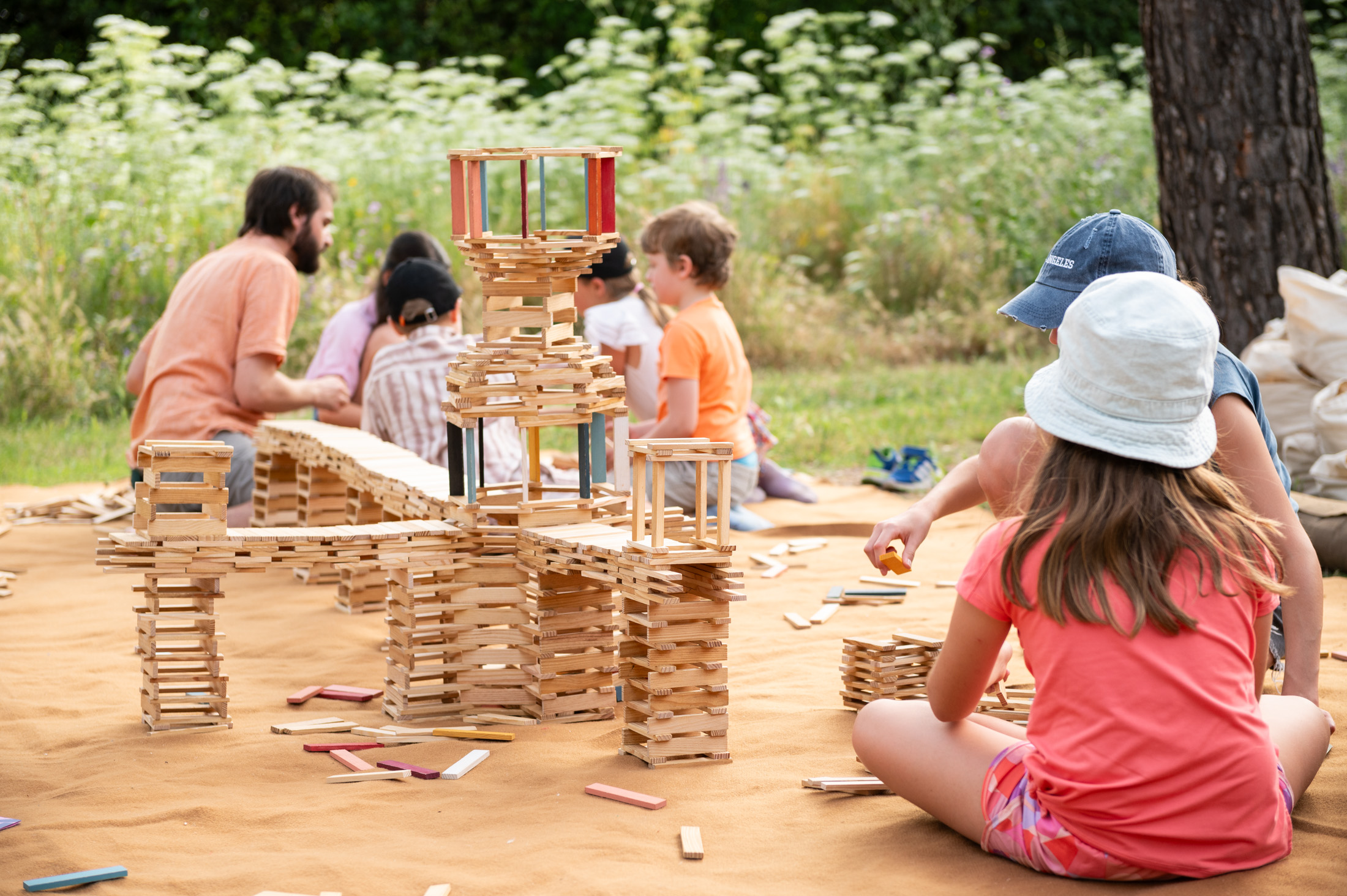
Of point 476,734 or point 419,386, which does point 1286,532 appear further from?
point 419,386

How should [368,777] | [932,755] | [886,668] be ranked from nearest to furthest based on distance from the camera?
[932,755] < [368,777] < [886,668]

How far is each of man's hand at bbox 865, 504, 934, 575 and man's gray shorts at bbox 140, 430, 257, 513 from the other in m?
3.68

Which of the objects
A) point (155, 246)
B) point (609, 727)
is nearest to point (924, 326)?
point (155, 246)

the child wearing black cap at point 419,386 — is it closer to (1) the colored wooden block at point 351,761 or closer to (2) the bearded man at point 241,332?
(2) the bearded man at point 241,332

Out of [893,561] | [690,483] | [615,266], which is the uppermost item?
[615,266]

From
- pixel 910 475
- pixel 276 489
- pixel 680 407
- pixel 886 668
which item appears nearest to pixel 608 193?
pixel 886 668

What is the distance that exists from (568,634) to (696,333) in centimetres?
248

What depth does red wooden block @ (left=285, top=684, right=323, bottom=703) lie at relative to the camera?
423 centimetres

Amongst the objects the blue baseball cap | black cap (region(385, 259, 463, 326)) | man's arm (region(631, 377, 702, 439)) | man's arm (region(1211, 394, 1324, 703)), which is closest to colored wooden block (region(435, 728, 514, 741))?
the blue baseball cap

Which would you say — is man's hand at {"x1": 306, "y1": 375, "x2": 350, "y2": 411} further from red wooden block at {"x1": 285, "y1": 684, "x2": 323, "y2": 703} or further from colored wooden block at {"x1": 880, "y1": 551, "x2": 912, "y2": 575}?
colored wooden block at {"x1": 880, "y1": 551, "x2": 912, "y2": 575}

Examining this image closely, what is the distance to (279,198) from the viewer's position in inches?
238

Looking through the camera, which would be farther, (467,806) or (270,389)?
(270,389)

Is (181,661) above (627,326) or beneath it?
beneath

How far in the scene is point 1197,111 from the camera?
279 inches
